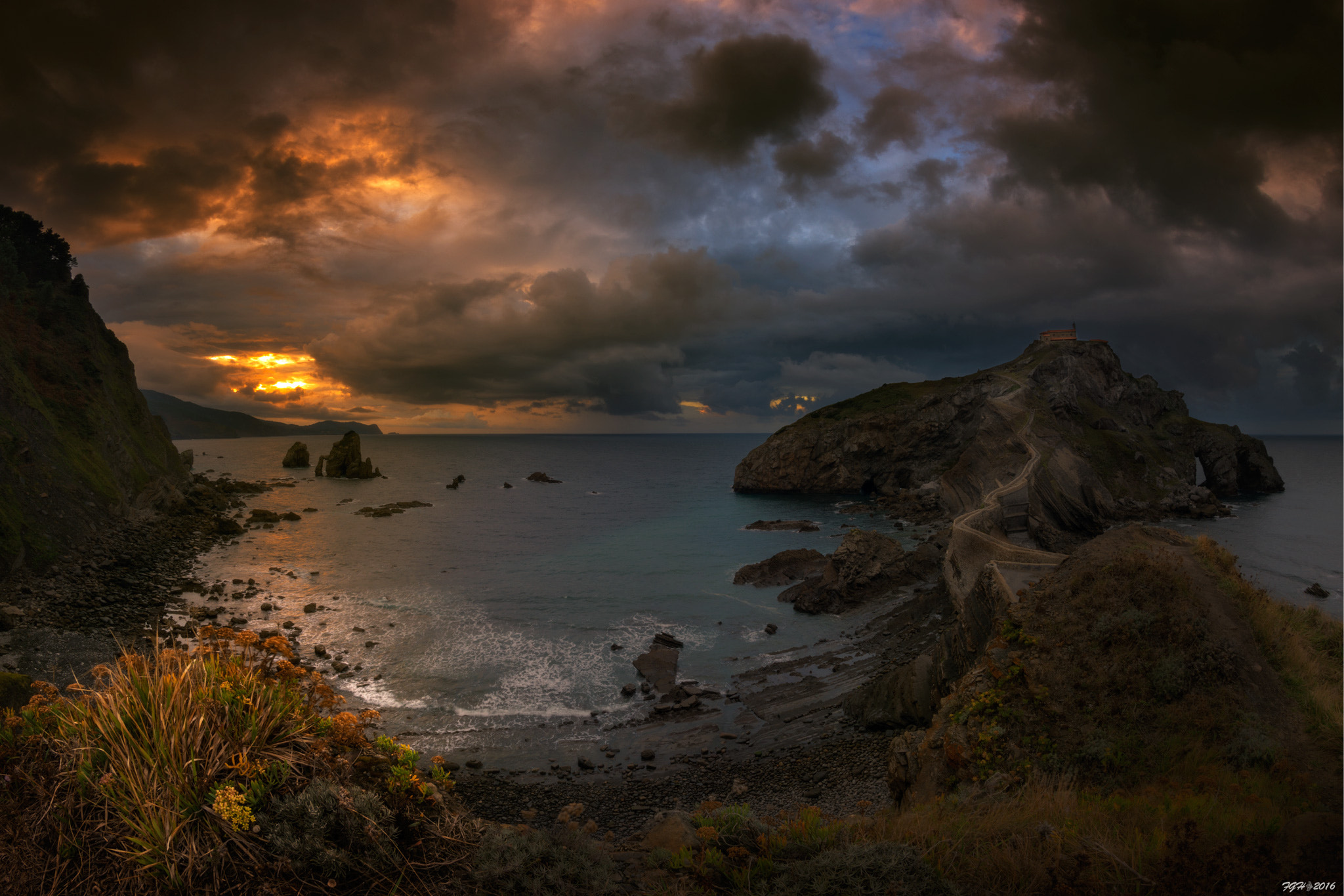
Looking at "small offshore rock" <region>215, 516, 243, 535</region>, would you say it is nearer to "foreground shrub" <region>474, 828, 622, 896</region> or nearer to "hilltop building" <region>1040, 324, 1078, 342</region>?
"foreground shrub" <region>474, 828, 622, 896</region>

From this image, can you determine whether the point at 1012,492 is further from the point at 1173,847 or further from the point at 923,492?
the point at 1173,847

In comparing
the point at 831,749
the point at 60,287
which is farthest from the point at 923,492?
the point at 60,287

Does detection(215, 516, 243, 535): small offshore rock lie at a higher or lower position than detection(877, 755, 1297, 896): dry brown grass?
lower

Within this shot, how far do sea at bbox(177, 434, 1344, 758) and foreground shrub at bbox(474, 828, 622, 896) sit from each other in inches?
519

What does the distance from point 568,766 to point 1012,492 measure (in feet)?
132

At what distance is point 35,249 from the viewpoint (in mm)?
43375

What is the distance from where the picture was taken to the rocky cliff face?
5059cm

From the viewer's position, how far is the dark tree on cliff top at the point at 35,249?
42312 millimetres

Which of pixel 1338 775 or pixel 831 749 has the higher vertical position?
pixel 1338 775

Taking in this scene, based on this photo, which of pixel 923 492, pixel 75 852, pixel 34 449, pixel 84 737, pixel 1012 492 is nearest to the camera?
pixel 75 852

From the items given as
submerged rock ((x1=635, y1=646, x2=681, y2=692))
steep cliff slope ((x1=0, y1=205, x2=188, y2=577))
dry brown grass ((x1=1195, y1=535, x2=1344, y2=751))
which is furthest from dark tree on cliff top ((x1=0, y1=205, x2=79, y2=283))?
dry brown grass ((x1=1195, y1=535, x2=1344, y2=751))

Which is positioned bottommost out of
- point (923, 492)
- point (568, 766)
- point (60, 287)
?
point (568, 766)

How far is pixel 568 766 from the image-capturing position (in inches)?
603

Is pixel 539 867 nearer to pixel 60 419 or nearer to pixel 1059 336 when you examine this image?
pixel 60 419
